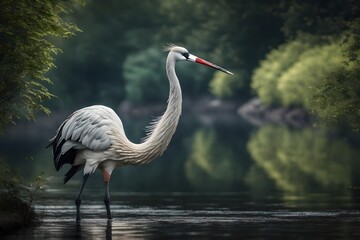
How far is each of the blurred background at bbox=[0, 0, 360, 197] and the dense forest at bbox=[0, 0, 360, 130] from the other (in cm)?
13

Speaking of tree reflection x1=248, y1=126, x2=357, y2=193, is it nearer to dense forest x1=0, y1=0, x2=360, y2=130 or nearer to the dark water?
the dark water

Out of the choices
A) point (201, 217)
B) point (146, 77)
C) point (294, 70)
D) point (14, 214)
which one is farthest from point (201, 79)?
point (14, 214)

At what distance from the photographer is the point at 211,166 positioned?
3231 centimetres

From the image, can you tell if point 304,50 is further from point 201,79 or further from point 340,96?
point 340,96

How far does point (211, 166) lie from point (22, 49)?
16762 mm

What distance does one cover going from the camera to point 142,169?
32.8 m

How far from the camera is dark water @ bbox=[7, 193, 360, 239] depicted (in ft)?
47.9

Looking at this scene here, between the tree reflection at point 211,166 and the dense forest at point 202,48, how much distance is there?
2367cm

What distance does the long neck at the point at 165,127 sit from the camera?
54.3 ft

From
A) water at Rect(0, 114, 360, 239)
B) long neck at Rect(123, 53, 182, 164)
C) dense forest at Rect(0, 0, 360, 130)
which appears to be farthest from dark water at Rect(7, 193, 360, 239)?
dense forest at Rect(0, 0, 360, 130)

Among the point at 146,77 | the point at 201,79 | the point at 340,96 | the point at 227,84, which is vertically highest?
the point at 201,79

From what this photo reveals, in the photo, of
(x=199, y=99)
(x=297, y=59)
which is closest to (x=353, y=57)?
(x=297, y=59)

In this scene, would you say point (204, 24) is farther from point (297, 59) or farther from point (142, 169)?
point (142, 169)

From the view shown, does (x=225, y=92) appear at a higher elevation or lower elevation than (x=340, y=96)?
higher
